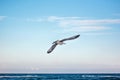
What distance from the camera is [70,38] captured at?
494 inches

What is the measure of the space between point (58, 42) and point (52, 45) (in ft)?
1.33

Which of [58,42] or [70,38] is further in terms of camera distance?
[58,42]

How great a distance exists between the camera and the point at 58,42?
43.9 feet

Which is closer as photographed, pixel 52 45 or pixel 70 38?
pixel 70 38

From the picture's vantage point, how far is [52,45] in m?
13.7

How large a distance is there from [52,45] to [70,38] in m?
1.35

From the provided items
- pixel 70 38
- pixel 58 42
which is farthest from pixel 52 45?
pixel 70 38

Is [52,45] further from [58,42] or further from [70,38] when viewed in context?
[70,38]
